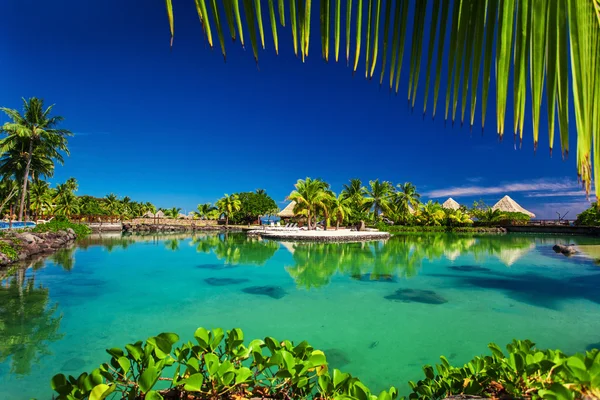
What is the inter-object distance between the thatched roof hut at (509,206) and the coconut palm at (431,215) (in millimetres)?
12322

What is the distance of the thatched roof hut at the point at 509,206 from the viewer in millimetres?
39406

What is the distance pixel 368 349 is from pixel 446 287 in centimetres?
463

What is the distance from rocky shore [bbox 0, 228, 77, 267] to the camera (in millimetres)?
9922

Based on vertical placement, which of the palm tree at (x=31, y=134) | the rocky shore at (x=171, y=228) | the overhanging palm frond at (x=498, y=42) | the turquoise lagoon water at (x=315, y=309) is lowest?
the turquoise lagoon water at (x=315, y=309)

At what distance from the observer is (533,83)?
0.54 m

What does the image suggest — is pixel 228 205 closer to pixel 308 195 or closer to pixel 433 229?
pixel 308 195

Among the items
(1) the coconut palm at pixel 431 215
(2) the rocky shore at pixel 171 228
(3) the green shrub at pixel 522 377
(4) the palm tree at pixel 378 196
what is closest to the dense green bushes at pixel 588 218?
(1) the coconut palm at pixel 431 215

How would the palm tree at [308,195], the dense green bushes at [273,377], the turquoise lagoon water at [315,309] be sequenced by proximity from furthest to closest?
the palm tree at [308,195]
the turquoise lagoon water at [315,309]
the dense green bushes at [273,377]

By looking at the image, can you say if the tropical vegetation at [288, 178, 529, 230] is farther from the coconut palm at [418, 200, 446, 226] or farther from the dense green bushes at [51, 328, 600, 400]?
the dense green bushes at [51, 328, 600, 400]

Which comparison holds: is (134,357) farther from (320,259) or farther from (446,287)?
(320,259)

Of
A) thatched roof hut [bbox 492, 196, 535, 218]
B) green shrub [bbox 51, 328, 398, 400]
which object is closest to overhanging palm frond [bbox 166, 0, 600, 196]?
green shrub [bbox 51, 328, 398, 400]

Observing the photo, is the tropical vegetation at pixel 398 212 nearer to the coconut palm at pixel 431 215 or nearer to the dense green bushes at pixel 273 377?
the coconut palm at pixel 431 215

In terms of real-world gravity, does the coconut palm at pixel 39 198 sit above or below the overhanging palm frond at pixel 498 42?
above

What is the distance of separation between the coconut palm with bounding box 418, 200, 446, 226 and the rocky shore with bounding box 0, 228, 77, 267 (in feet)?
99.8
